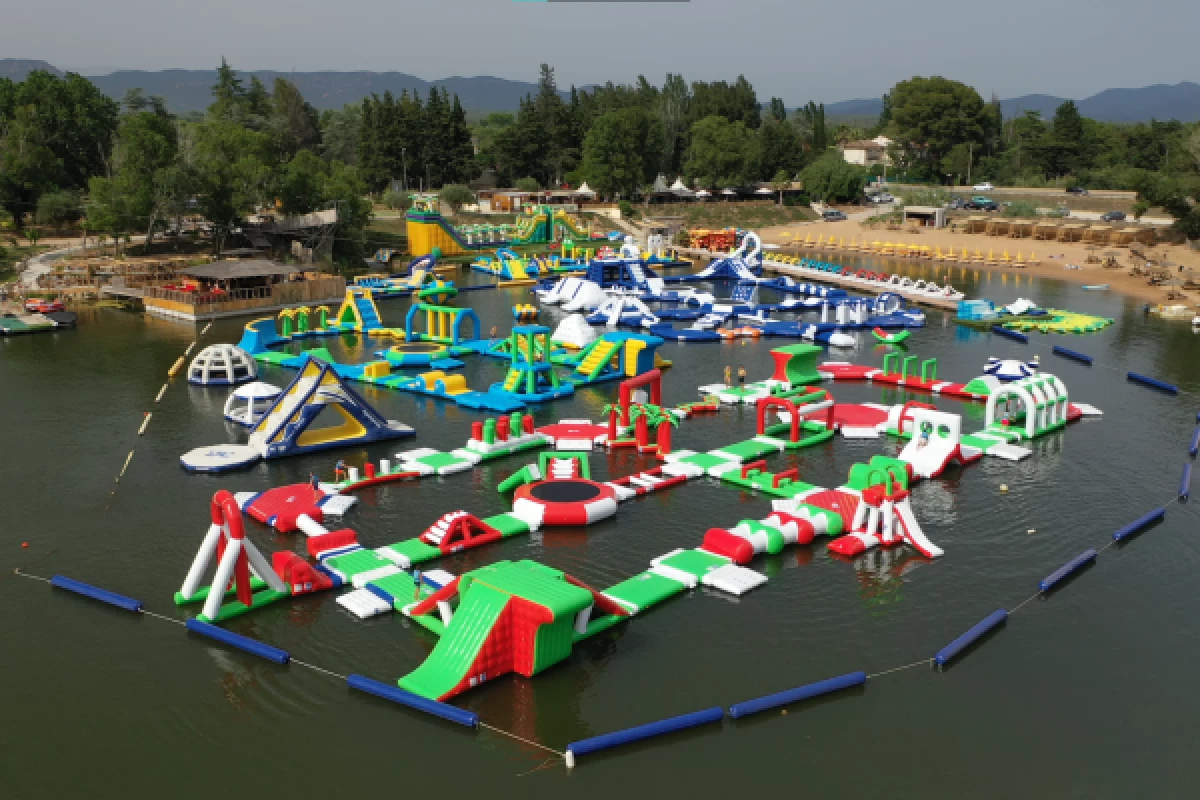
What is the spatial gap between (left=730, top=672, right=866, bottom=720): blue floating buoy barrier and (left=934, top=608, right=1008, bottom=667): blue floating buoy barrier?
1.68 meters

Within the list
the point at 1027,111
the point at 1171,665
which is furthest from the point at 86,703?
the point at 1027,111

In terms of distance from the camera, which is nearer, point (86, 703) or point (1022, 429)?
point (86, 703)

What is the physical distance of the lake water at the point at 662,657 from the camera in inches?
639

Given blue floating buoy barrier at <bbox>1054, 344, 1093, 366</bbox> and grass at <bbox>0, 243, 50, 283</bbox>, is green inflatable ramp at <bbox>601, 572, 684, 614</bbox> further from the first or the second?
grass at <bbox>0, 243, 50, 283</bbox>

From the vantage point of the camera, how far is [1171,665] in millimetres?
19344

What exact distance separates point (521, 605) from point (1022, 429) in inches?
840

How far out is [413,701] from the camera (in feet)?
57.6

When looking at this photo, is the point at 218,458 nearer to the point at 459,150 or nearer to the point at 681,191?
the point at 459,150

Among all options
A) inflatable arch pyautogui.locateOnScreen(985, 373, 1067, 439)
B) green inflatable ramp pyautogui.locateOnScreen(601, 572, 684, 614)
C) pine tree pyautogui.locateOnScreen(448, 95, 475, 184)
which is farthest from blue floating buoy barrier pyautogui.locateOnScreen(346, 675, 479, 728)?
pine tree pyautogui.locateOnScreen(448, 95, 475, 184)

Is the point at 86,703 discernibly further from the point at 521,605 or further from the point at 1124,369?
the point at 1124,369

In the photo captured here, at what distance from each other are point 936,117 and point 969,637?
126 meters

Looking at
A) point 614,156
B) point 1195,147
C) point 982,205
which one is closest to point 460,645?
point 1195,147

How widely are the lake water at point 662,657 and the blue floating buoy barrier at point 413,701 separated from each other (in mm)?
194

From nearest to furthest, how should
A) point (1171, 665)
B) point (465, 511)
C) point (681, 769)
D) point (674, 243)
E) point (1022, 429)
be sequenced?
point (681, 769)
point (1171, 665)
point (465, 511)
point (1022, 429)
point (674, 243)
